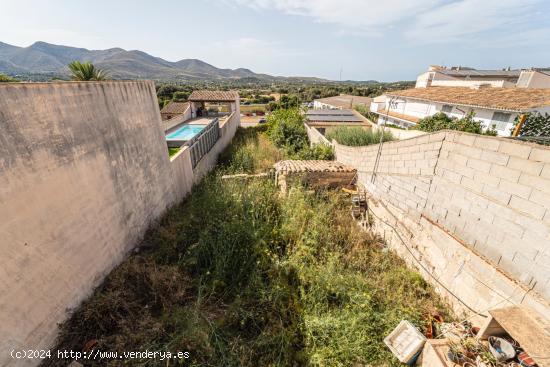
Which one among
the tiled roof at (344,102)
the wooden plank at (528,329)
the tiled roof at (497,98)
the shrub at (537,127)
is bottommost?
the wooden plank at (528,329)

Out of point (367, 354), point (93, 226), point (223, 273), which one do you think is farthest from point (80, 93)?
point (367, 354)

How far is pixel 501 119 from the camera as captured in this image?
13.5 metres

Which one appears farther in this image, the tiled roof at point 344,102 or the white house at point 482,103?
the tiled roof at point 344,102

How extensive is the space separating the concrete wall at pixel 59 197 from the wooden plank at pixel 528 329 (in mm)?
5917

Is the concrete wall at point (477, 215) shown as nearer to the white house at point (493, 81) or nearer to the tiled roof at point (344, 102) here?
the white house at point (493, 81)

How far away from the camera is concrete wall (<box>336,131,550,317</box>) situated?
294cm

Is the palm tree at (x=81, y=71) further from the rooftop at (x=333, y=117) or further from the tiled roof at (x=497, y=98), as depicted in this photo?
the tiled roof at (x=497, y=98)

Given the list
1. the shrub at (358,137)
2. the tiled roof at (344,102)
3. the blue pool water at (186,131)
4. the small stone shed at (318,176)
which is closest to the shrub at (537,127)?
the shrub at (358,137)

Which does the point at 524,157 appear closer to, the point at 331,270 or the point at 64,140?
the point at 331,270

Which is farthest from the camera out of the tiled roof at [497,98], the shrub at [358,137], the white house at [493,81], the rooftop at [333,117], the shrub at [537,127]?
the rooftop at [333,117]

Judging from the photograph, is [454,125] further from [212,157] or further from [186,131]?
[186,131]

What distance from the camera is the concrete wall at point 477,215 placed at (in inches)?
116

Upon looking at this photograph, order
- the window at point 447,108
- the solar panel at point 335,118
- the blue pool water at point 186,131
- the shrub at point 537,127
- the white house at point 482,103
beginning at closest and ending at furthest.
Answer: the shrub at point 537,127 < the white house at point 482,103 < the blue pool water at point 186,131 < the window at point 447,108 < the solar panel at point 335,118

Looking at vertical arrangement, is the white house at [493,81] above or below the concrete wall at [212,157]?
above
